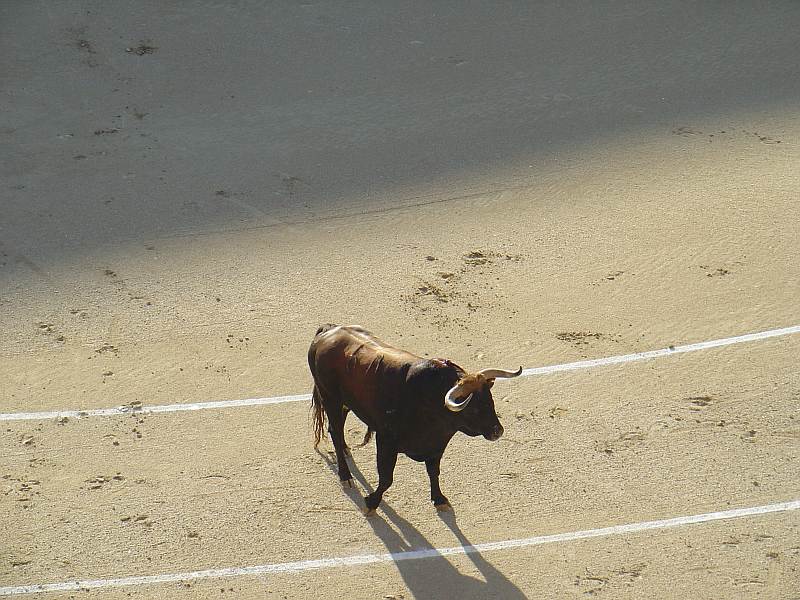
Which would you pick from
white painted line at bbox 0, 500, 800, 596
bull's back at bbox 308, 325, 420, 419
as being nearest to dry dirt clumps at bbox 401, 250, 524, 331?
bull's back at bbox 308, 325, 420, 419

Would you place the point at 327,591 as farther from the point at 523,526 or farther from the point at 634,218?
the point at 634,218

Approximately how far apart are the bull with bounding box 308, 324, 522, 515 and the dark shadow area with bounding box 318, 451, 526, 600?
0.59ft

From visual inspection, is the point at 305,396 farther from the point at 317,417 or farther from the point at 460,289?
the point at 460,289

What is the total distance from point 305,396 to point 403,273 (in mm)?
2731

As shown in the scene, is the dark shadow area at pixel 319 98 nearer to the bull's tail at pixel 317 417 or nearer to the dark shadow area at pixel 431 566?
the bull's tail at pixel 317 417

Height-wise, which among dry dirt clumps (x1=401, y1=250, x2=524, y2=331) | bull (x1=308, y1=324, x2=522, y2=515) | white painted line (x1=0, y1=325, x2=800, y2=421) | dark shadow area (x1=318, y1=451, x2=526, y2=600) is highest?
bull (x1=308, y1=324, x2=522, y2=515)

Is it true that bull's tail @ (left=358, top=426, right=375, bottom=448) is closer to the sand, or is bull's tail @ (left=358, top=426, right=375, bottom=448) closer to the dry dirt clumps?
the sand

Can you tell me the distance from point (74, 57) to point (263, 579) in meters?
12.5

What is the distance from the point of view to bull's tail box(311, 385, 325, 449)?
9.60 metres

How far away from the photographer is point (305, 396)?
10758 millimetres

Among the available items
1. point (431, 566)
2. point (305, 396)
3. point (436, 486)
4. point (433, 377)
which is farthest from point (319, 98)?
point (431, 566)

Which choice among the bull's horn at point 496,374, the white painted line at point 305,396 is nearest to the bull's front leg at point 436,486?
the bull's horn at point 496,374

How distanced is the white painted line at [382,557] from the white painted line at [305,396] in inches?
92.0

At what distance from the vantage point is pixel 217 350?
11.5 m
